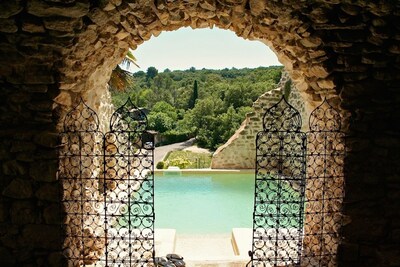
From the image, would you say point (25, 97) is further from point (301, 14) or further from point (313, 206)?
point (313, 206)

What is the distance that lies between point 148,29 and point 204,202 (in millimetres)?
5442

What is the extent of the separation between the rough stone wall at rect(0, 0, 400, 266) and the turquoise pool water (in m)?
3.42

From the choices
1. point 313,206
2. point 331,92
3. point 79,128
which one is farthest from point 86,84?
point 313,206

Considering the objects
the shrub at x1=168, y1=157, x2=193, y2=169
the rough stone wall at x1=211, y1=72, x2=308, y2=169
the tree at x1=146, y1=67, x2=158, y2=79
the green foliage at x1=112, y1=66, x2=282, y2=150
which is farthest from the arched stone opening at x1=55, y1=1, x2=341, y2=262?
the tree at x1=146, y1=67, x2=158, y2=79

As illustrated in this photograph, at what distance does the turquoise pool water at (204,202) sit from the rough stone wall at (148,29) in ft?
11.2

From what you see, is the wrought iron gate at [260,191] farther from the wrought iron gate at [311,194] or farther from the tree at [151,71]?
the tree at [151,71]

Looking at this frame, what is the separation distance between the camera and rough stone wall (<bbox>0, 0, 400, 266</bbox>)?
10.7ft

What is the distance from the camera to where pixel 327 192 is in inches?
158

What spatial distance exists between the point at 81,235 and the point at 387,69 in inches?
136

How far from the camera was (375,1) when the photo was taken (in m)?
3.24

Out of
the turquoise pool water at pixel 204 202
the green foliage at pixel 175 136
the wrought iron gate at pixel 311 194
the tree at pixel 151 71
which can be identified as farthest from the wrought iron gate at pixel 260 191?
the tree at pixel 151 71

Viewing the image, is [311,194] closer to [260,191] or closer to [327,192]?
[327,192]

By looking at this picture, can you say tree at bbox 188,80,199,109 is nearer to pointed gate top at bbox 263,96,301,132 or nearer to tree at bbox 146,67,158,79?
tree at bbox 146,67,158,79

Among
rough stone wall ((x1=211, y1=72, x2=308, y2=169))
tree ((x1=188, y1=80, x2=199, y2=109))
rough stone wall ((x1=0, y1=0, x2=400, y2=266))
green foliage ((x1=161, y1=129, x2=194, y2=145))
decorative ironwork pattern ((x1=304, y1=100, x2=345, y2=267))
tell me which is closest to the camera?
rough stone wall ((x1=0, y1=0, x2=400, y2=266))
